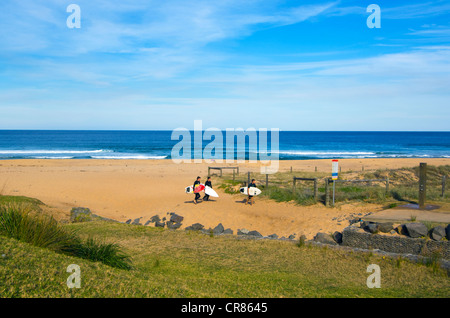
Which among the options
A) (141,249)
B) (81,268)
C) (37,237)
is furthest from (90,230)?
(81,268)

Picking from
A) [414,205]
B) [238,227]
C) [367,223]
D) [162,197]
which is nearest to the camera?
[367,223]

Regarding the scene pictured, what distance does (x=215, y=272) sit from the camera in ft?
23.5

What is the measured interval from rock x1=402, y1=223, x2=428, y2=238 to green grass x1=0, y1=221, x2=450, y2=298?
204 centimetres

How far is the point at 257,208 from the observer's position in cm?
1636

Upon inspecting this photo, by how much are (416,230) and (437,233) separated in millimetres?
463

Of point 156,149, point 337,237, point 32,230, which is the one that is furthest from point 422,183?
point 156,149

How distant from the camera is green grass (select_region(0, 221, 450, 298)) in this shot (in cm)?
494

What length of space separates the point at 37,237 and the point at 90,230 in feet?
15.8

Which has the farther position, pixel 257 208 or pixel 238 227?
pixel 257 208

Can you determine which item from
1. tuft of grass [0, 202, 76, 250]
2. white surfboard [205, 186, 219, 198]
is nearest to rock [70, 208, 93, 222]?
white surfboard [205, 186, 219, 198]

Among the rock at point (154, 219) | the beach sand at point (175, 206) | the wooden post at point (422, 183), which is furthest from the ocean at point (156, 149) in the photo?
the wooden post at point (422, 183)

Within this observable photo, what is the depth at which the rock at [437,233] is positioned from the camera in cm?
937

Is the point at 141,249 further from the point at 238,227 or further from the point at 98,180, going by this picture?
the point at 98,180

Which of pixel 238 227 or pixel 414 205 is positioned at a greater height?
pixel 414 205
